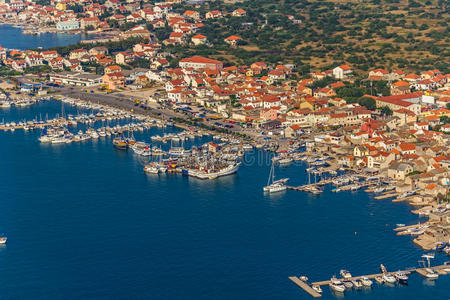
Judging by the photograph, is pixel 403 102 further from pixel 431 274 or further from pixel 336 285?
pixel 336 285

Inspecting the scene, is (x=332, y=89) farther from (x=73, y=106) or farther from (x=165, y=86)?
(x=73, y=106)

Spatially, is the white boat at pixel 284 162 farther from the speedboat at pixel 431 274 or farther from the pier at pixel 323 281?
the speedboat at pixel 431 274

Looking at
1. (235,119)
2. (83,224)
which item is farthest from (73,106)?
(83,224)

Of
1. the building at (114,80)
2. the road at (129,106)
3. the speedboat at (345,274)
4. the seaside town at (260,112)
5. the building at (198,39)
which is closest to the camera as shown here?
the speedboat at (345,274)

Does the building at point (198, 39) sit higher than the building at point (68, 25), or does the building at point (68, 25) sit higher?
the building at point (68, 25)

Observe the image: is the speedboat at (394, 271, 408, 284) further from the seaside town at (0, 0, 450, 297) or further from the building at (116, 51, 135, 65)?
the building at (116, 51, 135, 65)

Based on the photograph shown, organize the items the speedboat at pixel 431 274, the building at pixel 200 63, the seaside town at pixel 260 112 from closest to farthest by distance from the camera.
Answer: the speedboat at pixel 431 274 → the seaside town at pixel 260 112 → the building at pixel 200 63

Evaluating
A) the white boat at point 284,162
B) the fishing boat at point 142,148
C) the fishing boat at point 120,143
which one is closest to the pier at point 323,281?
the white boat at point 284,162
